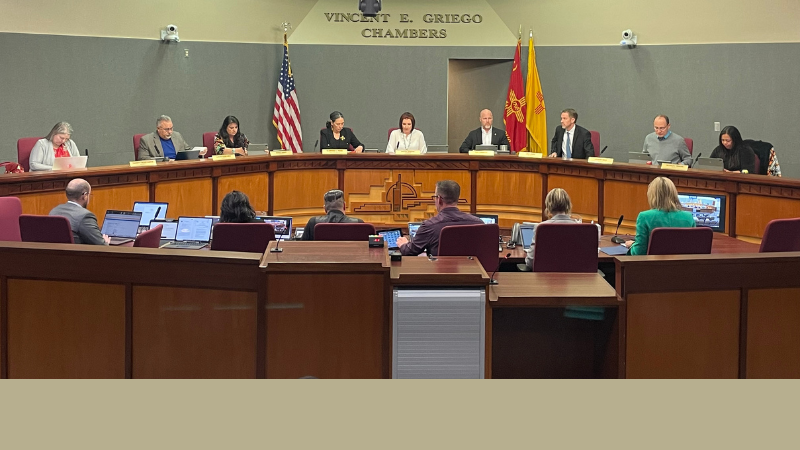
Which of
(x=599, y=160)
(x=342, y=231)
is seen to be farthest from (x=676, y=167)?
(x=342, y=231)

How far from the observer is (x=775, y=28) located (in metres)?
10.5

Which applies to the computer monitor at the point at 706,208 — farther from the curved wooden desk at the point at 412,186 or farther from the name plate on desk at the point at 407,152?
the name plate on desk at the point at 407,152

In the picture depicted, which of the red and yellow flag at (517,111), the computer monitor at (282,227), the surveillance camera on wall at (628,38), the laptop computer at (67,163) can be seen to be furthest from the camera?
the red and yellow flag at (517,111)

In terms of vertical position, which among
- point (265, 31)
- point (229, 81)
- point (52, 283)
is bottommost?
point (52, 283)

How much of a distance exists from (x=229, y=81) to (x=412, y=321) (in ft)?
32.0

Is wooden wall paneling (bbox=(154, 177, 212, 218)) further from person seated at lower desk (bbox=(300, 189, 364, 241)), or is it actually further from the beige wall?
person seated at lower desk (bbox=(300, 189, 364, 241))

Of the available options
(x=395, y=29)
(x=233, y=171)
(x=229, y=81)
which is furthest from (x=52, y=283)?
(x=395, y=29)

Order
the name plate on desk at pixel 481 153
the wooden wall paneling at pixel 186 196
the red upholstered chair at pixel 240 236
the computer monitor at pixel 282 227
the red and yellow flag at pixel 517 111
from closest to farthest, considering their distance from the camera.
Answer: the red upholstered chair at pixel 240 236, the computer monitor at pixel 282 227, the wooden wall paneling at pixel 186 196, the name plate on desk at pixel 481 153, the red and yellow flag at pixel 517 111

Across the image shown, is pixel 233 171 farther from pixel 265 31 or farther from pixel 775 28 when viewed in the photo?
pixel 775 28

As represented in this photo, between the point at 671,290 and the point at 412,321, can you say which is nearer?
the point at 412,321

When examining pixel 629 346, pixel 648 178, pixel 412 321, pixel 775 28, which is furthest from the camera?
pixel 775 28

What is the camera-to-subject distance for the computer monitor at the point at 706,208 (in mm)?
6684

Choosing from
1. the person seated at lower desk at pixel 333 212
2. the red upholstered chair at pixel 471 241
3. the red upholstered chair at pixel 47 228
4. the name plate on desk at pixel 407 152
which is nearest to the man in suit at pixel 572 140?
the name plate on desk at pixel 407 152

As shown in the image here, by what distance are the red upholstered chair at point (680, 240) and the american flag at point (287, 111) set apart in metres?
8.17
